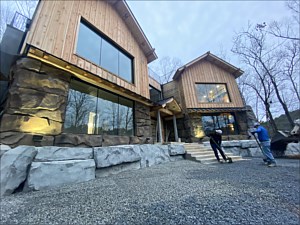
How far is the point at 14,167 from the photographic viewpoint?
259cm

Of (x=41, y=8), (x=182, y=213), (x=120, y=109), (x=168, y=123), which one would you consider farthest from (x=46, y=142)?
(x=168, y=123)

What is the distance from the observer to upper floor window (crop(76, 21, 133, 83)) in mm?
5226

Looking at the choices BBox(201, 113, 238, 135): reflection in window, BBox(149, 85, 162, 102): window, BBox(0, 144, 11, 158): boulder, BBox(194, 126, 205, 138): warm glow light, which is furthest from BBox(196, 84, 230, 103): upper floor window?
BBox(0, 144, 11, 158): boulder

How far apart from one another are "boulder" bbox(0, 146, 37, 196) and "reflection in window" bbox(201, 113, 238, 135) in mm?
10555

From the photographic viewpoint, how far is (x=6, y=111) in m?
3.06

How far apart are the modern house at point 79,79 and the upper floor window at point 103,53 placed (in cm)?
4

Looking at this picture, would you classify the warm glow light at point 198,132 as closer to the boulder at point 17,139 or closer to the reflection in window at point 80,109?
the reflection in window at point 80,109

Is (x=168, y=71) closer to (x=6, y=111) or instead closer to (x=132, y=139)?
(x=132, y=139)

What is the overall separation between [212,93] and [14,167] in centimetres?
1249

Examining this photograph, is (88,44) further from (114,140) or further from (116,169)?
(116,169)

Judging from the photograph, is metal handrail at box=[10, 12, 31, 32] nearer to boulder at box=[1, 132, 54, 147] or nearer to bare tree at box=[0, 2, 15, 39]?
bare tree at box=[0, 2, 15, 39]

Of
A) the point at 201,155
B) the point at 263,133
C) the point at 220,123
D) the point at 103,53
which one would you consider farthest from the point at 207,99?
the point at 103,53

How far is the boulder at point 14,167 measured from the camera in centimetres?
247

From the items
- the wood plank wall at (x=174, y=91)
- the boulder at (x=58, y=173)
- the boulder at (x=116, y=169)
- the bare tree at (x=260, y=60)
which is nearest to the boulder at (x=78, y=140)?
the boulder at (x=58, y=173)
